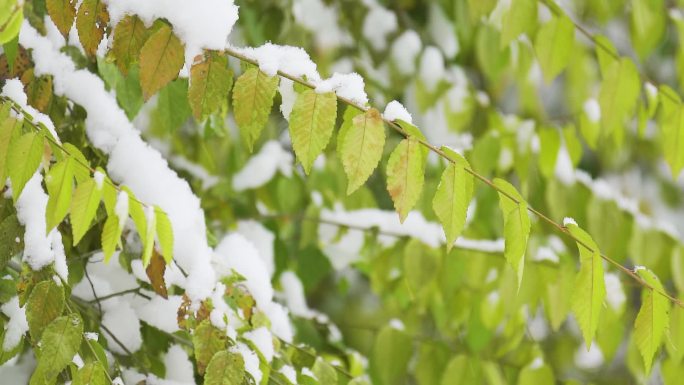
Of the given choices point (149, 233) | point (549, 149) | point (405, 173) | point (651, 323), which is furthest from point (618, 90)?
point (149, 233)

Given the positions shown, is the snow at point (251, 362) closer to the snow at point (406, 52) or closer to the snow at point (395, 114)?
the snow at point (395, 114)

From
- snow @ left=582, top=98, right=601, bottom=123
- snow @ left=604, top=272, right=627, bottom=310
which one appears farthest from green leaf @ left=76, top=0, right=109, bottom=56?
snow @ left=582, top=98, right=601, bottom=123

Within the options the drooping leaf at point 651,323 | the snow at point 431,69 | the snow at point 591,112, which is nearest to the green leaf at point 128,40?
the drooping leaf at point 651,323

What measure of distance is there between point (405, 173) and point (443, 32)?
1.42 meters

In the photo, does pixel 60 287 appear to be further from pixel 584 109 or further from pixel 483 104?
pixel 483 104

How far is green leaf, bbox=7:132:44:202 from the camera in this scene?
2.85 ft

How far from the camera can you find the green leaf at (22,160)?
87cm

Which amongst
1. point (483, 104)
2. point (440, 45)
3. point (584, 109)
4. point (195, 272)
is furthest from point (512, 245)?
point (440, 45)

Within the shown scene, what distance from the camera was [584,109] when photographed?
184 cm

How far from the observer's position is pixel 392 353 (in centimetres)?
168

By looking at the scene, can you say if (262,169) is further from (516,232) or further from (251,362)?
(516,232)

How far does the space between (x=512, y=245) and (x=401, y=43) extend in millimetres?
1240

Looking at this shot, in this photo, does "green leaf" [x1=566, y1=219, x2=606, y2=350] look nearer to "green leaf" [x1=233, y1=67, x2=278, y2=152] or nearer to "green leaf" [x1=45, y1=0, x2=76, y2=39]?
"green leaf" [x1=233, y1=67, x2=278, y2=152]

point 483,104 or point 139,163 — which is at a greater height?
point 483,104
